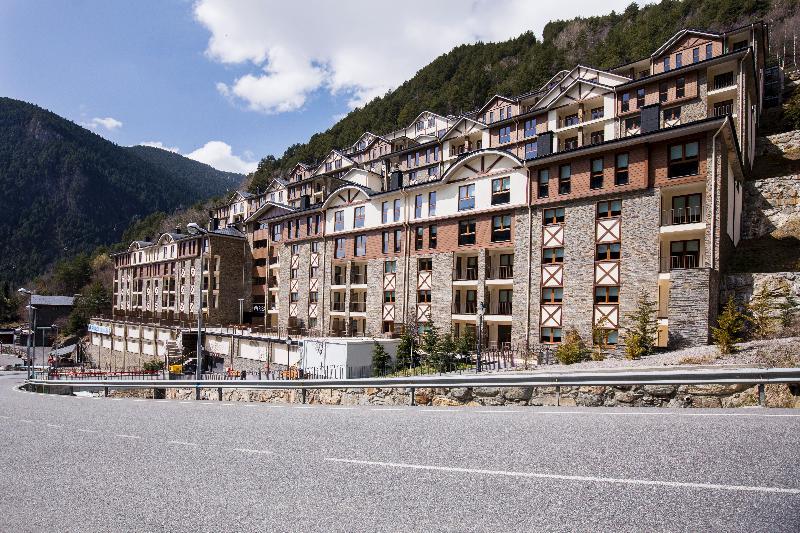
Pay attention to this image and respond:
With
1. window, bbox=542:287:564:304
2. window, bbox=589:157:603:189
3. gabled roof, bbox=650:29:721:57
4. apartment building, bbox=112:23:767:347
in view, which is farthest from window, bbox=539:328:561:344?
gabled roof, bbox=650:29:721:57

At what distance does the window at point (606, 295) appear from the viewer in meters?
25.8

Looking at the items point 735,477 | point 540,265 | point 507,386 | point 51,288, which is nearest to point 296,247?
point 540,265

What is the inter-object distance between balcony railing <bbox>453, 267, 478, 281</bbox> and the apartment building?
151mm

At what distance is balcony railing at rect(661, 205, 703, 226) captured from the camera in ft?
80.7

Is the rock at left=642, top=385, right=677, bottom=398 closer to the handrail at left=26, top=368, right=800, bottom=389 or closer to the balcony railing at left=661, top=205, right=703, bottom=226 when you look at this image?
the handrail at left=26, top=368, right=800, bottom=389

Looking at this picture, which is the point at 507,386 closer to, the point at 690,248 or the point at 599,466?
the point at 599,466

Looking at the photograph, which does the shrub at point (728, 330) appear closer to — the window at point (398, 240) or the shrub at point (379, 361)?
the shrub at point (379, 361)

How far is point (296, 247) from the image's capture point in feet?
157

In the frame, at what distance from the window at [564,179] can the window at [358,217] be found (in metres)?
18.4

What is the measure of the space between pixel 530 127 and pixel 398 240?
69.3 ft

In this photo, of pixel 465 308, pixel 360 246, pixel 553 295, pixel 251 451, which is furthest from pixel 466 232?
pixel 251 451

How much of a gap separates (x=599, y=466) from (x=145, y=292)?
266 ft

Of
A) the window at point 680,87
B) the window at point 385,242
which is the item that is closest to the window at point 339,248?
the window at point 385,242

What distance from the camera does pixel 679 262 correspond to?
1003 inches
